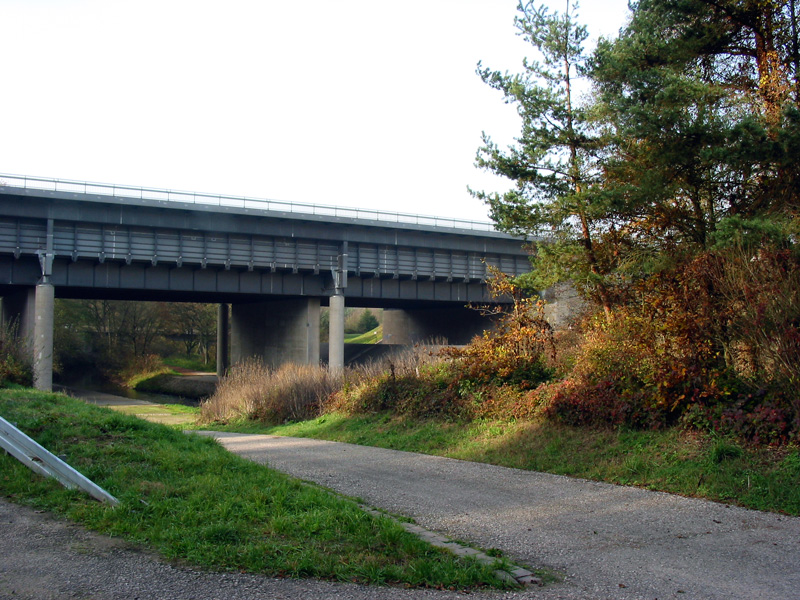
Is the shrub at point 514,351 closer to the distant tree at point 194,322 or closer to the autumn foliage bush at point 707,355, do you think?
the autumn foliage bush at point 707,355

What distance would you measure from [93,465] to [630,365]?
8.71m

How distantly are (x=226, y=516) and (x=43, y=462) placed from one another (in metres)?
2.50

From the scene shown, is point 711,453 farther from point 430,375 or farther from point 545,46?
point 545,46

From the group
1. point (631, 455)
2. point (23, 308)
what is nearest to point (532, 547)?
Result: point (631, 455)

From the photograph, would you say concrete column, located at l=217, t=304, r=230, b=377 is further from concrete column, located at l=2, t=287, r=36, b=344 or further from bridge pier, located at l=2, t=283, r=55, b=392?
bridge pier, located at l=2, t=283, r=55, b=392

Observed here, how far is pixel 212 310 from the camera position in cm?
7019

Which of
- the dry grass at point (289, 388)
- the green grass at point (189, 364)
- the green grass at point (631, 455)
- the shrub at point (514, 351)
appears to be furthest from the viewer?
the green grass at point (189, 364)

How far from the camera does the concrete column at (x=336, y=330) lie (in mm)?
45719

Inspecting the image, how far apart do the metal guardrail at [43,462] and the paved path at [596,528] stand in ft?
10.3

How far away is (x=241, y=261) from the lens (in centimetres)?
4244

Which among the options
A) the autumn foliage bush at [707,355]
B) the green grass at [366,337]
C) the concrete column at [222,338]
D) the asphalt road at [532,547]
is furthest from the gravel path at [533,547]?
the green grass at [366,337]

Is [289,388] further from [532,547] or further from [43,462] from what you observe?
[532,547]

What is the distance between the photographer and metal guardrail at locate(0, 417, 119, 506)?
281 inches

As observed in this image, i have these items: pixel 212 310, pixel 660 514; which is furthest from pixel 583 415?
pixel 212 310
